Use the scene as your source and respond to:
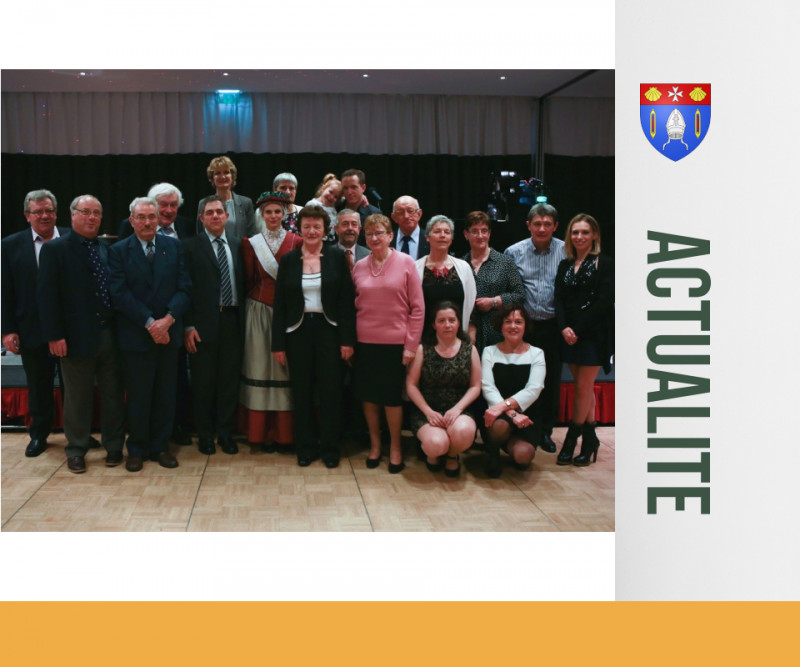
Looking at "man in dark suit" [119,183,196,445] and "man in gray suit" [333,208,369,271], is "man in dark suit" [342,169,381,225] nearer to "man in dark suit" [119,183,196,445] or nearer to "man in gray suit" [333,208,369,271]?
"man in gray suit" [333,208,369,271]

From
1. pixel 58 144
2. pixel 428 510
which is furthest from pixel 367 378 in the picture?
pixel 58 144

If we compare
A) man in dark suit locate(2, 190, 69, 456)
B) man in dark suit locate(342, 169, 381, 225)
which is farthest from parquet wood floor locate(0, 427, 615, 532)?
man in dark suit locate(342, 169, 381, 225)

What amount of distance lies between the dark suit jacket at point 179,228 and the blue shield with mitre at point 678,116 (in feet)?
8.78

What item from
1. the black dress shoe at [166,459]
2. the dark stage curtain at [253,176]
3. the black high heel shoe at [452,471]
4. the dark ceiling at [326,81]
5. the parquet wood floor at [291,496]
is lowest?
the parquet wood floor at [291,496]

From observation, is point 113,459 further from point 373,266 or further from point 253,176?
point 253,176

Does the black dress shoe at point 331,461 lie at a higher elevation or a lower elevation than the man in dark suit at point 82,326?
lower

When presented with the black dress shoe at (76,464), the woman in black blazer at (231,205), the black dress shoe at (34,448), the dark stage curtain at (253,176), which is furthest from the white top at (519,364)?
the dark stage curtain at (253,176)

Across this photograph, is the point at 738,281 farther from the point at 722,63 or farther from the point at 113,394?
the point at 113,394

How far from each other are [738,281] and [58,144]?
256 inches

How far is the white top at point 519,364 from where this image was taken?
3973 millimetres

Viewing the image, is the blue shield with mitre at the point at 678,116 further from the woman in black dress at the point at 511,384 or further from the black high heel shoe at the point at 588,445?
the black high heel shoe at the point at 588,445

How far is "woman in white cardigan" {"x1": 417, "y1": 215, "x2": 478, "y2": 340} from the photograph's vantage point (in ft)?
13.5

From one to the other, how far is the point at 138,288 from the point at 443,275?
4.85ft

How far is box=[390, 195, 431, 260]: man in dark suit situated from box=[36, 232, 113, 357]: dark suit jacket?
1.56 metres
